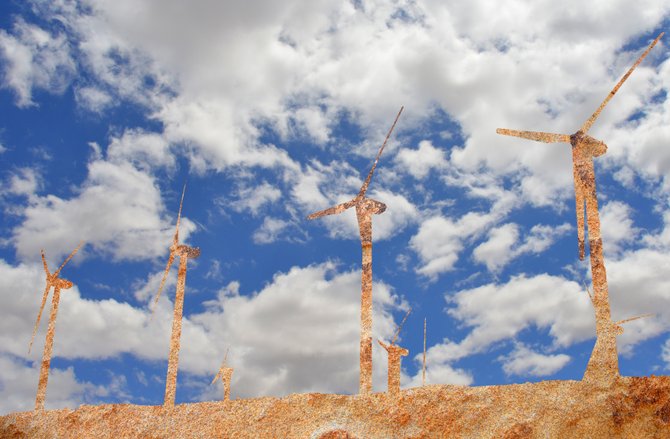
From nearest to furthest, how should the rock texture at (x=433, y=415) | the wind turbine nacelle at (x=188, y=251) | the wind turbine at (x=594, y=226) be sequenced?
the rock texture at (x=433, y=415), the wind turbine at (x=594, y=226), the wind turbine nacelle at (x=188, y=251)

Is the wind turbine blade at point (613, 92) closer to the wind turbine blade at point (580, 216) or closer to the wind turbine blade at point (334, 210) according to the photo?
the wind turbine blade at point (580, 216)

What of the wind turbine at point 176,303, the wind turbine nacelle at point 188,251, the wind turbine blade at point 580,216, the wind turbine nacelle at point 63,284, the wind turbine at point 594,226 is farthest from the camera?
the wind turbine nacelle at point 63,284

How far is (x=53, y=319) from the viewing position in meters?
32.7

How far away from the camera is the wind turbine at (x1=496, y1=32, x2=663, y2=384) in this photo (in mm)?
15367

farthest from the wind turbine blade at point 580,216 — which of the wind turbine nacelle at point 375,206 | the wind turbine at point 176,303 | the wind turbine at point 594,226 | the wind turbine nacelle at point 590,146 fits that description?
the wind turbine at point 176,303

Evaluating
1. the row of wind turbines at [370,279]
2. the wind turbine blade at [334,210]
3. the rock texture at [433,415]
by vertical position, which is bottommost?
the rock texture at [433,415]

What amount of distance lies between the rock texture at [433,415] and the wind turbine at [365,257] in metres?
4.00

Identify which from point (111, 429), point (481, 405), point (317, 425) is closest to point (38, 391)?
point (111, 429)

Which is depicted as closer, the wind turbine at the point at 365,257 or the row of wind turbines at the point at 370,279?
the row of wind turbines at the point at 370,279

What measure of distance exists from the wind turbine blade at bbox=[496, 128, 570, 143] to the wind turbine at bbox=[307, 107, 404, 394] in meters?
5.69

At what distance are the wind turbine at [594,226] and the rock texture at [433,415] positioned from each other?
93 cm

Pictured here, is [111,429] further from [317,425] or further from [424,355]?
[424,355]

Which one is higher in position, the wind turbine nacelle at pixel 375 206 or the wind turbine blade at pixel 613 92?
the wind turbine blade at pixel 613 92

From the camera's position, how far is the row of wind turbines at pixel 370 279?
1611cm
